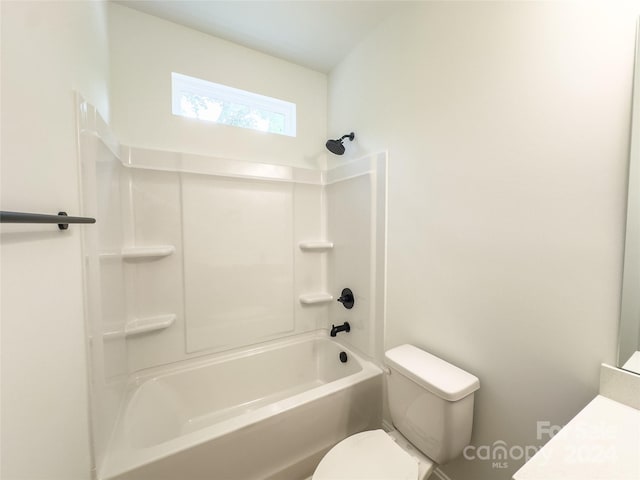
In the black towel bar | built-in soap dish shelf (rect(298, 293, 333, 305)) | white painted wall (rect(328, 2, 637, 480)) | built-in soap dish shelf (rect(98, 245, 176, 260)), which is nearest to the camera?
the black towel bar

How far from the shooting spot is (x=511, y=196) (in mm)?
936

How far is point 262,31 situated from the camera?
63.1 inches

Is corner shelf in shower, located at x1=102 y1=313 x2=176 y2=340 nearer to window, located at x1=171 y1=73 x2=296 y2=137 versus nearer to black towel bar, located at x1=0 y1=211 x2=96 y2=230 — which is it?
black towel bar, located at x1=0 y1=211 x2=96 y2=230

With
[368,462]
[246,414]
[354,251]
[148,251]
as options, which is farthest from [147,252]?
[368,462]

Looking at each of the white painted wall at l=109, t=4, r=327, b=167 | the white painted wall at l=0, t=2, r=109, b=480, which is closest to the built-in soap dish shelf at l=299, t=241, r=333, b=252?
the white painted wall at l=109, t=4, r=327, b=167

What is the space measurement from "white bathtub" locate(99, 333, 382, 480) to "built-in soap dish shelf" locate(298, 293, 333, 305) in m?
0.30

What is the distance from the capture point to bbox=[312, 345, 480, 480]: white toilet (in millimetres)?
943

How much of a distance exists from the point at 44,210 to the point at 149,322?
1.11 meters

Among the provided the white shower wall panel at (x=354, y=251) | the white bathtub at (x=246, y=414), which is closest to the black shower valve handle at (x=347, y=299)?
the white shower wall panel at (x=354, y=251)

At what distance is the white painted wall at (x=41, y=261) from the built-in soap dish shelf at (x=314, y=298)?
135cm

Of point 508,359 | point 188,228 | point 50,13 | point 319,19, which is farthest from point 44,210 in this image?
point 319,19

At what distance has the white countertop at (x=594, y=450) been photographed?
0.50 meters

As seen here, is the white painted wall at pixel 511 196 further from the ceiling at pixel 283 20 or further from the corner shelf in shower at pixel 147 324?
the corner shelf in shower at pixel 147 324

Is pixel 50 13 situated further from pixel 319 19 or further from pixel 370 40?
pixel 370 40
